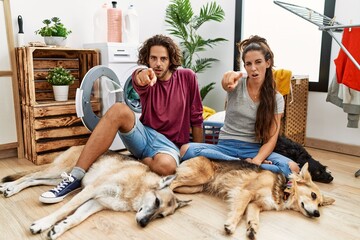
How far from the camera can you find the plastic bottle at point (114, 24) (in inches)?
124

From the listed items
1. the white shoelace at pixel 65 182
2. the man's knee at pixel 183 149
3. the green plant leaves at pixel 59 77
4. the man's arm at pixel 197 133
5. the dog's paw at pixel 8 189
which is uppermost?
the green plant leaves at pixel 59 77

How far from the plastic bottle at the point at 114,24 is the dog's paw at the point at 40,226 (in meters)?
2.08

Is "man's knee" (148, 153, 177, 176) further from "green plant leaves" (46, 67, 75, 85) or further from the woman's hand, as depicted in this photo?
"green plant leaves" (46, 67, 75, 85)

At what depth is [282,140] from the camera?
2.50 m

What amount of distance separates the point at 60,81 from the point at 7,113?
0.55 m

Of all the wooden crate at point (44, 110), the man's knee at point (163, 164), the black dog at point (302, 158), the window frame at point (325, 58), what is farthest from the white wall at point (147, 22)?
the man's knee at point (163, 164)

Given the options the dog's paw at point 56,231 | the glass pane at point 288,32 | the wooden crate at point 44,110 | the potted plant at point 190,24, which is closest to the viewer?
the dog's paw at point 56,231

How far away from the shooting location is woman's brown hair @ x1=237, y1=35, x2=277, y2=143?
2127mm

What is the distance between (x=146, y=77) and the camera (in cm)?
201

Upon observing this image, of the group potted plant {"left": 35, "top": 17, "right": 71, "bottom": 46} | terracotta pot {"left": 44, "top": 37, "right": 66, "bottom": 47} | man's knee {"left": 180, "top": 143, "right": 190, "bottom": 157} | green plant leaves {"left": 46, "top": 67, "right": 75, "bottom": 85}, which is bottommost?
man's knee {"left": 180, "top": 143, "right": 190, "bottom": 157}

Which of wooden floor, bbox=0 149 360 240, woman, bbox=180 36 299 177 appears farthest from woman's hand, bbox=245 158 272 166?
wooden floor, bbox=0 149 360 240

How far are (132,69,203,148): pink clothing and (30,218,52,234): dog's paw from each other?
98 centimetres

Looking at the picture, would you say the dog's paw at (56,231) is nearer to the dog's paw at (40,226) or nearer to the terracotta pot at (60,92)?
the dog's paw at (40,226)

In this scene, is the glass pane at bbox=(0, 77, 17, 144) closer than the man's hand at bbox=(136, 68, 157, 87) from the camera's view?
No
